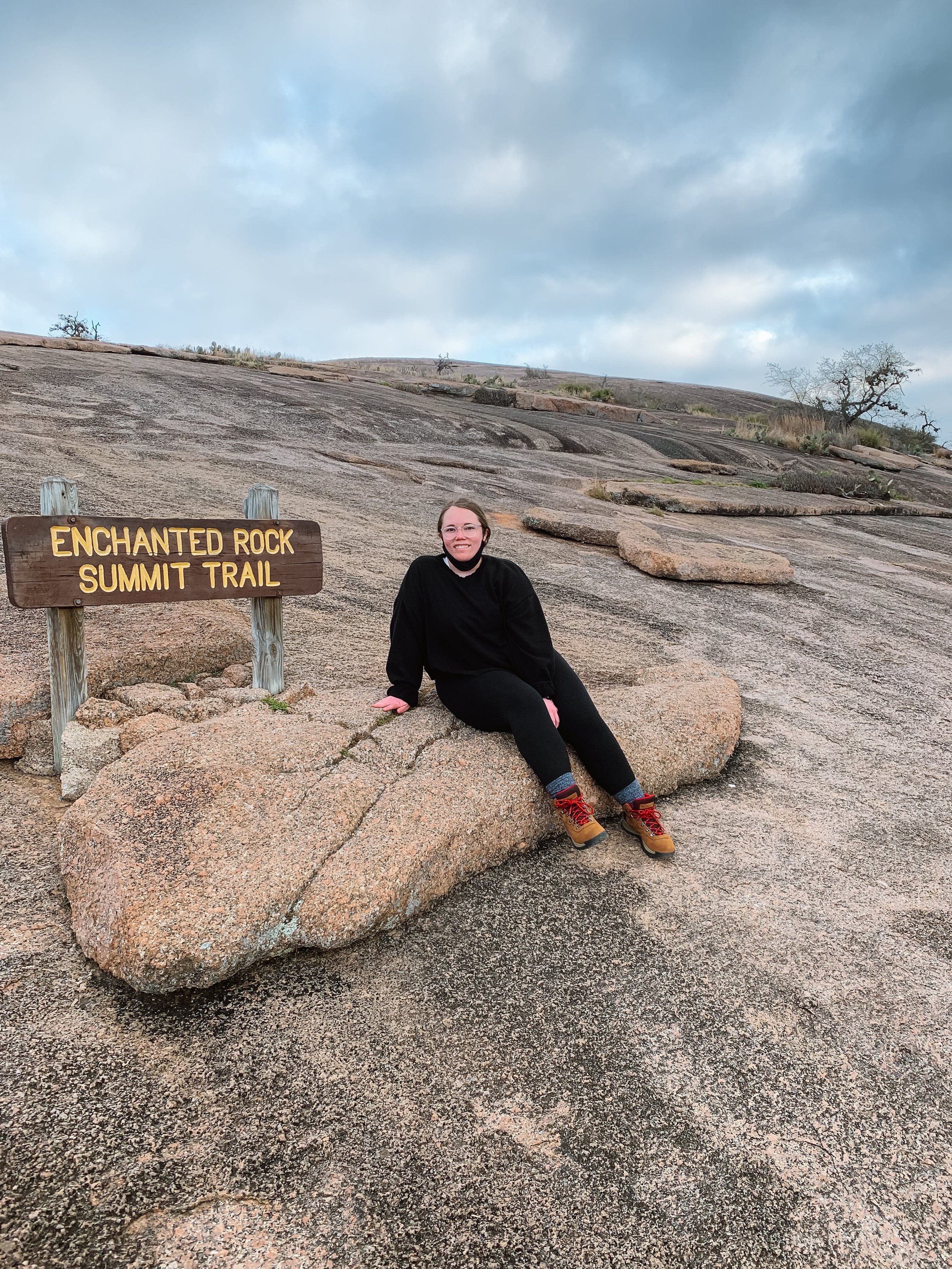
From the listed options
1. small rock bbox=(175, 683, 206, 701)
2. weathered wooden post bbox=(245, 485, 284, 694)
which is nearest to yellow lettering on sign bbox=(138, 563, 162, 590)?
A: weathered wooden post bbox=(245, 485, 284, 694)

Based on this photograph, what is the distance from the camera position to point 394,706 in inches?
132

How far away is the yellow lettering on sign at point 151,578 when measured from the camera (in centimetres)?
314

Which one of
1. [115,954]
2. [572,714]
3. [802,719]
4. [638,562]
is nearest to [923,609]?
[638,562]

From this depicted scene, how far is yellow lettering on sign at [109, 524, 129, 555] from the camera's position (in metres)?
3.07

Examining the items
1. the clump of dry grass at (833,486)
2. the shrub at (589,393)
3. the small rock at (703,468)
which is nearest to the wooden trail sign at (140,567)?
the clump of dry grass at (833,486)

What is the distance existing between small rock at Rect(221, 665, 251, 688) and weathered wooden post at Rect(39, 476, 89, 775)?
658 millimetres

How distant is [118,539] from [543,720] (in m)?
1.78

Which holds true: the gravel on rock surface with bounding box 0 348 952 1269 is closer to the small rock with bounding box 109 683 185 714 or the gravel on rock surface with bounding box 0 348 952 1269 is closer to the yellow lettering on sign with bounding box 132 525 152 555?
the small rock with bounding box 109 683 185 714

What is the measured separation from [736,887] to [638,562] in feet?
14.8

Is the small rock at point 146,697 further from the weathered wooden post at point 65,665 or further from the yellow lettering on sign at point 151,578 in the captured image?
the yellow lettering on sign at point 151,578

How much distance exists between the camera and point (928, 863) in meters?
3.08

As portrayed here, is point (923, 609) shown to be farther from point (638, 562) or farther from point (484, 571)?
point (484, 571)

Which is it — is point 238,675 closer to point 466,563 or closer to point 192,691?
point 192,691

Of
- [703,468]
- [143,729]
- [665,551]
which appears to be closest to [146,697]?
[143,729]
